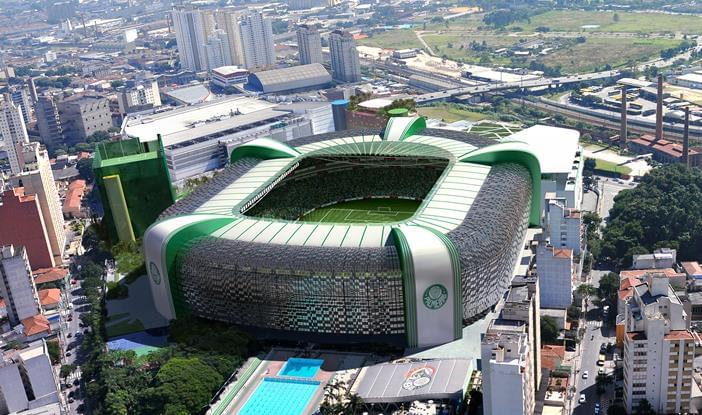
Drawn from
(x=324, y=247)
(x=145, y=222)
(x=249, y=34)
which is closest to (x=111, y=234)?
(x=145, y=222)

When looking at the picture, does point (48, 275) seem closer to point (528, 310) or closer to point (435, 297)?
point (435, 297)

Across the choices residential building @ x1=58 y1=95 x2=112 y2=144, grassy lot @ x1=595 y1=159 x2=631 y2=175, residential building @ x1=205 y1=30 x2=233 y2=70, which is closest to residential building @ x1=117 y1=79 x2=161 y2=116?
residential building @ x1=58 y1=95 x2=112 y2=144

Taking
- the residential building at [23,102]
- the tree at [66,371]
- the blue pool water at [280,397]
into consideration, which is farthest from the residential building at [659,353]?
the residential building at [23,102]

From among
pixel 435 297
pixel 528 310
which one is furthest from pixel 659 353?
pixel 435 297

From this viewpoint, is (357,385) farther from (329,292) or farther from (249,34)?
(249,34)

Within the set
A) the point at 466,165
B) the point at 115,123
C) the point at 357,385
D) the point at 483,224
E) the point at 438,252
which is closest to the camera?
the point at 357,385

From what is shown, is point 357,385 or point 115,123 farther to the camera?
point 115,123
